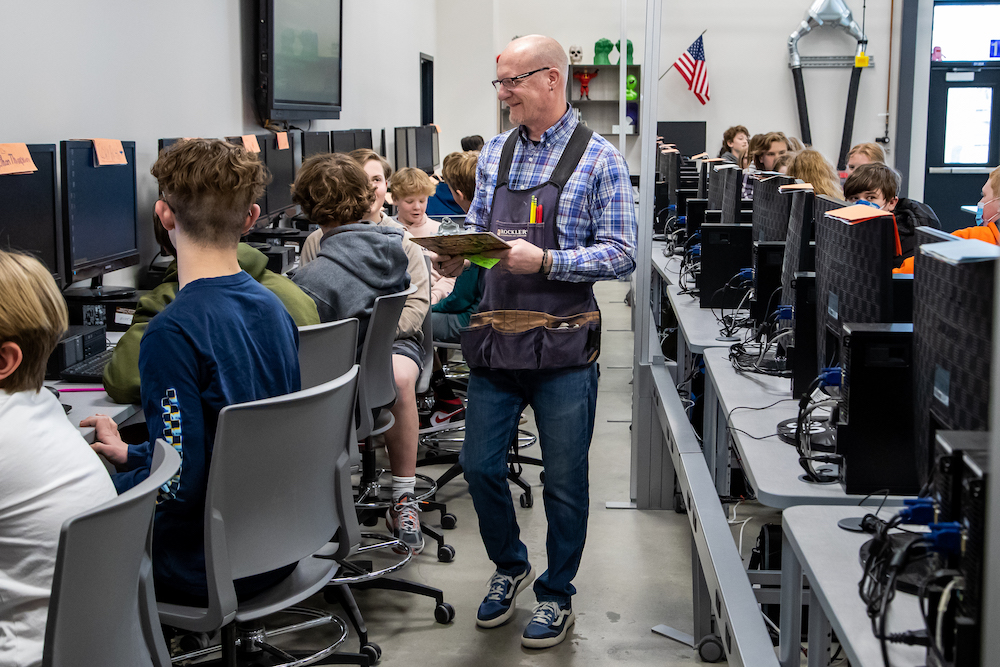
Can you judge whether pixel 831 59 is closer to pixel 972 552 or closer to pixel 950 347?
pixel 950 347

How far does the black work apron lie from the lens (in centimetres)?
245

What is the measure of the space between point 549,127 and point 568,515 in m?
1.02

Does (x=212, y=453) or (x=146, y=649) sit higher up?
(x=212, y=453)

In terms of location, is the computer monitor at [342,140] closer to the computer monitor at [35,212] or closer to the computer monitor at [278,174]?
the computer monitor at [278,174]

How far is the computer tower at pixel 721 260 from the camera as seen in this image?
11.4 feet

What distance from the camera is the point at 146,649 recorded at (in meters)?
1.45

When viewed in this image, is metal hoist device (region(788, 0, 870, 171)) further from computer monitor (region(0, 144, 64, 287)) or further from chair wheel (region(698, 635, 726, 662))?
computer monitor (region(0, 144, 64, 287))

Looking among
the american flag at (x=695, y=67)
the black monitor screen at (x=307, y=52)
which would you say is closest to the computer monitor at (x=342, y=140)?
the black monitor screen at (x=307, y=52)

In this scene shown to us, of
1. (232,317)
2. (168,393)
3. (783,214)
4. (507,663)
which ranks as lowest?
(507,663)

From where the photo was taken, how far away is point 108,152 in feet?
9.75

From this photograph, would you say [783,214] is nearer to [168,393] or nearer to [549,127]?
[549,127]

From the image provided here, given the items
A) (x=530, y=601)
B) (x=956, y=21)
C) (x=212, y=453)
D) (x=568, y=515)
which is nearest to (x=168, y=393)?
(x=212, y=453)

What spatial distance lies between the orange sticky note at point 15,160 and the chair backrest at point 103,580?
4.51 feet

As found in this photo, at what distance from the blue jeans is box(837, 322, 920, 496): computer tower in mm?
993
